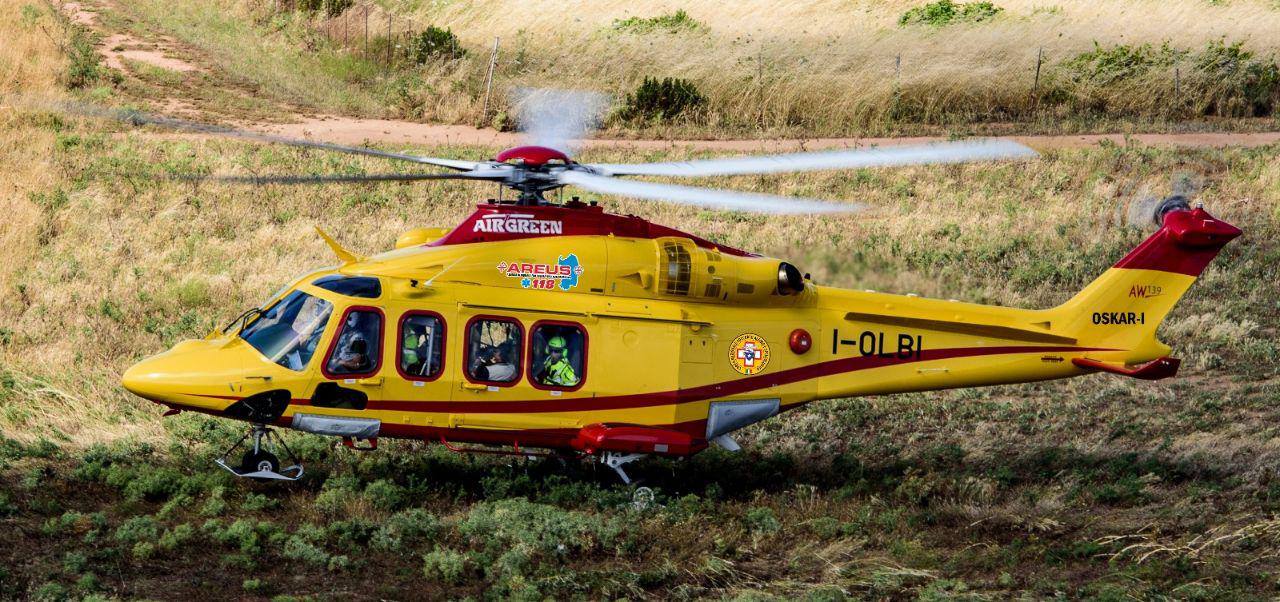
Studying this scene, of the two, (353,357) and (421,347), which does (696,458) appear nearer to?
(421,347)

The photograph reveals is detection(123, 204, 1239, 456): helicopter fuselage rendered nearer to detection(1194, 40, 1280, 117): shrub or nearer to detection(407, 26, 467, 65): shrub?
detection(1194, 40, 1280, 117): shrub

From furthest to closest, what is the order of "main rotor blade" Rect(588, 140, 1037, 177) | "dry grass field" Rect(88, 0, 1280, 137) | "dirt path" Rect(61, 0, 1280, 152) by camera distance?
"dry grass field" Rect(88, 0, 1280, 137), "dirt path" Rect(61, 0, 1280, 152), "main rotor blade" Rect(588, 140, 1037, 177)

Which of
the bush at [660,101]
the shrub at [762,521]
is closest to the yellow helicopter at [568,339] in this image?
the shrub at [762,521]

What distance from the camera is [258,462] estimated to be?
13.4 meters

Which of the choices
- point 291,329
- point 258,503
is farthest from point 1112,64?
point 258,503

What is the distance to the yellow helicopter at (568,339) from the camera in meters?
12.9

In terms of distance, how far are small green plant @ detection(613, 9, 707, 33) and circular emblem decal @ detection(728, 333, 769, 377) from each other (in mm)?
23428

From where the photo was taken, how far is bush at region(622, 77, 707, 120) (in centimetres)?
3058

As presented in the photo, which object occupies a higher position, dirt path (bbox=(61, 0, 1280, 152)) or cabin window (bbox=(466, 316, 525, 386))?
dirt path (bbox=(61, 0, 1280, 152))

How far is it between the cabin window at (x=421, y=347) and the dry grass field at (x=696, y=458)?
1.43 meters

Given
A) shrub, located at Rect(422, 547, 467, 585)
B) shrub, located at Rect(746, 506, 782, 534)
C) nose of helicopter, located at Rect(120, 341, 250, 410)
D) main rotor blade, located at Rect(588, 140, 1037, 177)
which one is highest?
main rotor blade, located at Rect(588, 140, 1037, 177)

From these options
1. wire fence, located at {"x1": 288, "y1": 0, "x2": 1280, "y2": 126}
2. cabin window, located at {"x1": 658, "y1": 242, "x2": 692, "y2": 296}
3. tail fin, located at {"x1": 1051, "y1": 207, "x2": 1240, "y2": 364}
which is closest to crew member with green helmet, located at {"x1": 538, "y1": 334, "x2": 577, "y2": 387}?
cabin window, located at {"x1": 658, "y1": 242, "x2": 692, "y2": 296}

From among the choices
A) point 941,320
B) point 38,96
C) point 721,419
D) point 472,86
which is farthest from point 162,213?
point 941,320

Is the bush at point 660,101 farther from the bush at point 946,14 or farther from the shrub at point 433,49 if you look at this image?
the bush at point 946,14
